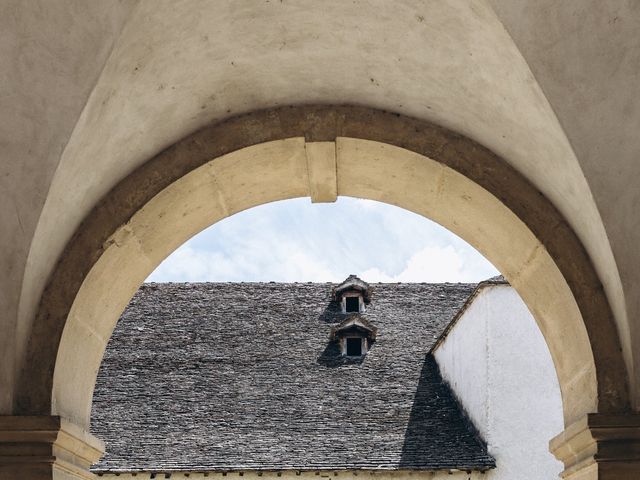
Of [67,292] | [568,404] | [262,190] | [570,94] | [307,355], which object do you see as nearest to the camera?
[570,94]

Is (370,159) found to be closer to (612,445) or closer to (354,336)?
(612,445)

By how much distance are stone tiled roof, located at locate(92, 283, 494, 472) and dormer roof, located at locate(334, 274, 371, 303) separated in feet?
0.83

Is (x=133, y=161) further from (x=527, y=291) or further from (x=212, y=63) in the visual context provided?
(x=527, y=291)

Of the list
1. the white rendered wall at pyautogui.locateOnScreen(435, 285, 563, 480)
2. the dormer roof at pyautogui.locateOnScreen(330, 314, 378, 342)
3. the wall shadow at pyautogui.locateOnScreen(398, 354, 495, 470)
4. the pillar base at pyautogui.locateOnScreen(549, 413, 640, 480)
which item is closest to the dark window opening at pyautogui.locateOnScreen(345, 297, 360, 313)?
the dormer roof at pyautogui.locateOnScreen(330, 314, 378, 342)

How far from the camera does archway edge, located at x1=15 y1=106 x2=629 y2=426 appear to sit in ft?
16.0

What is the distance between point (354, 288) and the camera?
24172 mm

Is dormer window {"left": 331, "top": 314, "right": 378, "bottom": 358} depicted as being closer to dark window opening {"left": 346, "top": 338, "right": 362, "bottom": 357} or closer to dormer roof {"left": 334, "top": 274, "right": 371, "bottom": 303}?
dark window opening {"left": 346, "top": 338, "right": 362, "bottom": 357}

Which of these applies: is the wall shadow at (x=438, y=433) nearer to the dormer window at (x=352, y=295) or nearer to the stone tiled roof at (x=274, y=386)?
the stone tiled roof at (x=274, y=386)

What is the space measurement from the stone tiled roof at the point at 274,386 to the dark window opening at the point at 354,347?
296 millimetres

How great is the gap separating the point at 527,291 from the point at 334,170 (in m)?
1.24

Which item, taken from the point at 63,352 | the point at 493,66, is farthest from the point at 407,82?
the point at 63,352

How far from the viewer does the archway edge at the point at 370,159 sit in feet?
16.0

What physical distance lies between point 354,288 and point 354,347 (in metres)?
1.68

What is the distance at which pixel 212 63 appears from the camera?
16.7 ft
